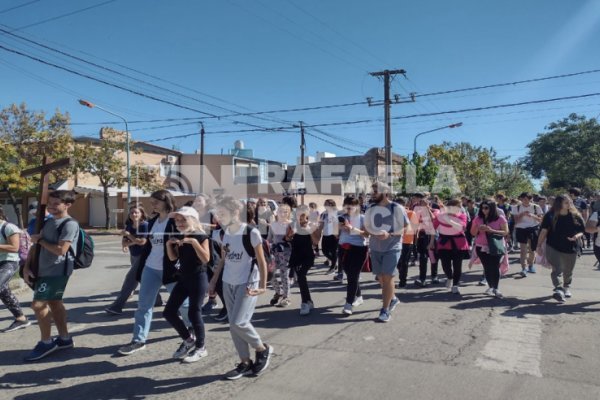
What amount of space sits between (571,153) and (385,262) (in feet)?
176

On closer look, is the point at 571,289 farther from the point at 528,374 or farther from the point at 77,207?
the point at 77,207

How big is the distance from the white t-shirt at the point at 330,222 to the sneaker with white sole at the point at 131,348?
188 inches

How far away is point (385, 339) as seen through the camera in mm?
5082

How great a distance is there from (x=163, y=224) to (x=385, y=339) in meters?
2.84

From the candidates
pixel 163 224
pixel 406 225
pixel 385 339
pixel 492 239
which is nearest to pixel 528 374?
pixel 385 339

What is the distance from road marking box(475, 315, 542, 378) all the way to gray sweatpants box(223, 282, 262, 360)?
2220mm

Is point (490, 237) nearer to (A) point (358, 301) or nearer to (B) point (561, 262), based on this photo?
(B) point (561, 262)

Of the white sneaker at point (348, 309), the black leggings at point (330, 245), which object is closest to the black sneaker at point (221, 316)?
the white sneaker at point (348, 309)

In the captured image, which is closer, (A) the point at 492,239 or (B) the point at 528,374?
(B) the point at 528,374

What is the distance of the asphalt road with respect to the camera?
3.76m

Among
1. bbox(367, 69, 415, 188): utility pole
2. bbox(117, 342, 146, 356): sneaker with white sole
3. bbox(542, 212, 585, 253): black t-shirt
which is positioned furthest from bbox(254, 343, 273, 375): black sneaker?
bbox(367, 69, 415, 188): utility pole

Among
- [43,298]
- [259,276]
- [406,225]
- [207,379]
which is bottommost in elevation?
[207,379]

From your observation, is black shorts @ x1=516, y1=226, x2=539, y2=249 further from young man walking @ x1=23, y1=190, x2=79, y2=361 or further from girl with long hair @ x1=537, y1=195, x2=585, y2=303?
young man walking @ x1=23, y1=190, x2=79, y2=361

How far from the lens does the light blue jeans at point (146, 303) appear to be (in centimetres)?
475
